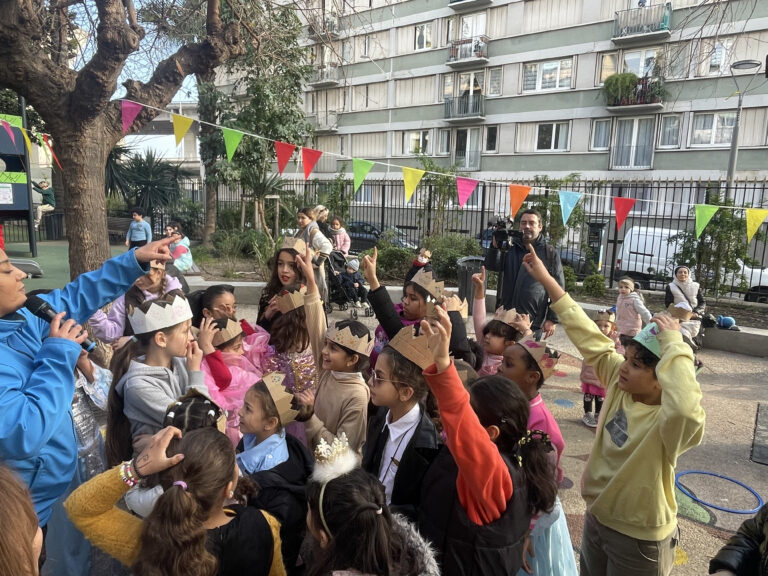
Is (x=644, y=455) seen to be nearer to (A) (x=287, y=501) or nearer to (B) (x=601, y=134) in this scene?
(A) (x=287, y=501)

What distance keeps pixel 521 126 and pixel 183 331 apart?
25.7 metres

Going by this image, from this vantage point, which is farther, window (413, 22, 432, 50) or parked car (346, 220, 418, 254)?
window (413, 22, 432, 50)

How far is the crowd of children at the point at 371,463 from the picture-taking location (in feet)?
4.75

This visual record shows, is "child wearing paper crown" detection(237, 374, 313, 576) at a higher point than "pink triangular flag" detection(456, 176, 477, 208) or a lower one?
lower

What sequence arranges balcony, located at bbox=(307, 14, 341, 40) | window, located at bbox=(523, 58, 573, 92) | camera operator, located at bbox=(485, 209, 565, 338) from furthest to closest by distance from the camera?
window, located at bbox=(523, 58, 573, 92)
balcony, located at bbox=(307, 14, 341, 40)
camera operator, located at bbox=(485, 209, 565, 338)

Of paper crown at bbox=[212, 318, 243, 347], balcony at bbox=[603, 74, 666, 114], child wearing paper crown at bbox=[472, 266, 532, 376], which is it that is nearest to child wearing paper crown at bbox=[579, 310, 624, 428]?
child wearing paper crown at bbox=[472, 266, 532, 376]

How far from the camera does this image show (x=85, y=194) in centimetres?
505

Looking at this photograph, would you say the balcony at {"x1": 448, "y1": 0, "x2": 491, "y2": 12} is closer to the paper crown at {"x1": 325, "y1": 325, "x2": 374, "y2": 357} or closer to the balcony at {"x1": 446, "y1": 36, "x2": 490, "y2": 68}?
the balcony at {"x1": 446, "y1": 36, "x2": 490, "y2": 68}

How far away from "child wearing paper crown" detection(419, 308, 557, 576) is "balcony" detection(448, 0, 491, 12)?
28.2 m

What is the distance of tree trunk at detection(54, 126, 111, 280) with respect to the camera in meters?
4.94

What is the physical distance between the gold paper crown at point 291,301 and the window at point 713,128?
23.1m

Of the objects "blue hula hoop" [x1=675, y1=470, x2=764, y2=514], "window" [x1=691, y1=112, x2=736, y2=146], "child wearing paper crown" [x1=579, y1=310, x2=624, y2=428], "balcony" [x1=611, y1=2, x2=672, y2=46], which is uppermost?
"balcony" [x1=611, y1=2, x2=672, y2=46]

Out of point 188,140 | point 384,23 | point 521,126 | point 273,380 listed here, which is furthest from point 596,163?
point 188,140

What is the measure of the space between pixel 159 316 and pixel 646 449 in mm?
2107
